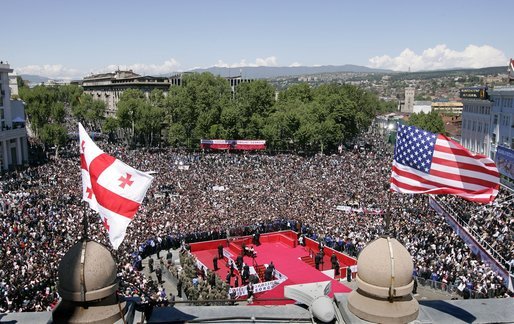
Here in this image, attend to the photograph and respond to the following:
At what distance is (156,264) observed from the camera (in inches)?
1136

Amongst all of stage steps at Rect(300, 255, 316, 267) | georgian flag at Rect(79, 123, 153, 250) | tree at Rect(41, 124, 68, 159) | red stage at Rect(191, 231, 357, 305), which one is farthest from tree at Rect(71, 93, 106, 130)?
georgian flag at Rect(79, 123, 153, 250)

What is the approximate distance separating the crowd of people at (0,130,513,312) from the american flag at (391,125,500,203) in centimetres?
906

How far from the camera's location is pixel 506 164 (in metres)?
41.6

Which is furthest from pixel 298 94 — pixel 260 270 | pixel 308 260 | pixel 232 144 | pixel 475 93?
pixel 260 270

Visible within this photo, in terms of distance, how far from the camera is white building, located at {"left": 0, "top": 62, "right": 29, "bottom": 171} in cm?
5534

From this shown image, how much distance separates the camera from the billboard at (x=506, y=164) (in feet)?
133

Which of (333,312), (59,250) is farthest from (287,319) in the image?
(59,250)

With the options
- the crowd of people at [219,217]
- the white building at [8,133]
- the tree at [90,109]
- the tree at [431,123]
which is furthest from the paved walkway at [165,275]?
the tree at [90,109]

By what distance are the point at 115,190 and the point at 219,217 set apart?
2625 centimetres

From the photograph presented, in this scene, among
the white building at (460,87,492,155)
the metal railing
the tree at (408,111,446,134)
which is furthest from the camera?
the tree at (408,111,446,134)

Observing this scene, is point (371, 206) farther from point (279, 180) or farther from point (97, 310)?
point (97, 310)

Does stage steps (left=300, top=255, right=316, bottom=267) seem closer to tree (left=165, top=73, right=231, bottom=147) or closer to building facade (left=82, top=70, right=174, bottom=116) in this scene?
tree (left=165, top=73, right=231, bottom=147)

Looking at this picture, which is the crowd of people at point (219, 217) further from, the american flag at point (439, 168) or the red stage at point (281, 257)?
the american flag at point (439, 168)

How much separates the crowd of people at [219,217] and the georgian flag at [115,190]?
273 inches
